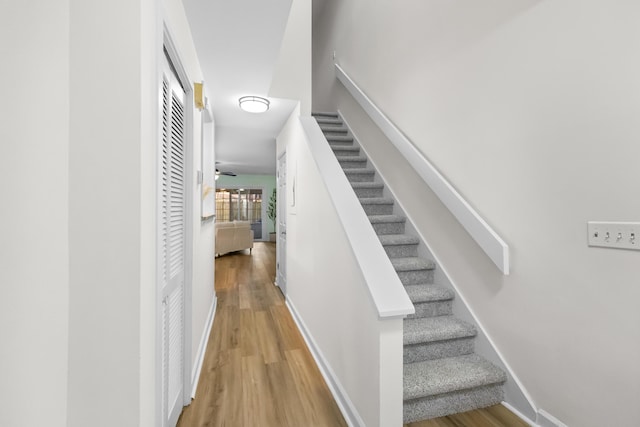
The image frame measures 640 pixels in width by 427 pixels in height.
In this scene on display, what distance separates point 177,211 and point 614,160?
2163 mm

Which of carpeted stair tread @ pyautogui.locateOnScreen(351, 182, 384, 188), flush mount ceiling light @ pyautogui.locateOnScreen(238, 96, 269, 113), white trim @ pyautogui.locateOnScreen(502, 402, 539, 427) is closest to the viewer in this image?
white trim @ pyautogui.locateOnScreen(502, 402, 539, 427)

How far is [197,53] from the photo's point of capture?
80.9 inches

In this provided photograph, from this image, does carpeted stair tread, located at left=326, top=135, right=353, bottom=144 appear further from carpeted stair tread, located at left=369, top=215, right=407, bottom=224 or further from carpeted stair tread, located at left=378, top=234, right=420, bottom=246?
carpeted stair tread, located at left=378, top=234, right=420, bottom=246

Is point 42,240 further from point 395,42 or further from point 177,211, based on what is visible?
point 395,42

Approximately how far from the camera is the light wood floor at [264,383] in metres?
1.61

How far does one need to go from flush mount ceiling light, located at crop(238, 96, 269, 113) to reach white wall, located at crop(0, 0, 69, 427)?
211 centimetres

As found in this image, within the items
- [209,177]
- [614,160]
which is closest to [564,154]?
[614,160]

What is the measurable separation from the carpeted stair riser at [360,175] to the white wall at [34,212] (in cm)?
266

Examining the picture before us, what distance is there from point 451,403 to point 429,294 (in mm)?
676

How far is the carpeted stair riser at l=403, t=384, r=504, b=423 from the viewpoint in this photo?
1.60 metres

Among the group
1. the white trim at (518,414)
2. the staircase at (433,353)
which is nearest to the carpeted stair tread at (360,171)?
the staircase at (433,353)

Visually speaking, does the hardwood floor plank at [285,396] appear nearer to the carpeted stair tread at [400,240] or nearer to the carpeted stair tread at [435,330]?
the carpeted stair tread at [435,330]

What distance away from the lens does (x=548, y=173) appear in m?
1.49

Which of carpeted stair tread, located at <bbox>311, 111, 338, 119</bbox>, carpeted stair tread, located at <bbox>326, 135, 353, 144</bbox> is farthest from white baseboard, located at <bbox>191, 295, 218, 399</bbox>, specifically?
carpeted stair tread, located at <bbox>311, 111, 338, 119</bbox>
